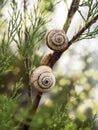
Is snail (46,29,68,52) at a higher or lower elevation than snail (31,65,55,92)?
higher

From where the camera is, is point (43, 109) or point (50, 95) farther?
point (50, 95)

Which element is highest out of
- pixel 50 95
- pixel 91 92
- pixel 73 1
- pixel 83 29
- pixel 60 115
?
pixel 73 1

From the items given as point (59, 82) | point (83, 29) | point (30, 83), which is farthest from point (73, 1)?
point (59, 82)

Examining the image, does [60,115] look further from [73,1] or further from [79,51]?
[79,51]

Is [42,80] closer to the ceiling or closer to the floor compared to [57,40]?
closer to the floor

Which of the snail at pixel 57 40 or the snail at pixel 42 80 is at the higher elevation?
the snail at pixel 57 40

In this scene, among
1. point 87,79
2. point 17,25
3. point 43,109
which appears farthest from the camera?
point 87,79

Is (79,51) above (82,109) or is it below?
above

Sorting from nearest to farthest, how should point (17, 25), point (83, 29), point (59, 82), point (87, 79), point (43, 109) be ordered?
point (43, 109), point (83, 29), point (17, 25), point (59, 82), point (87, 79)
